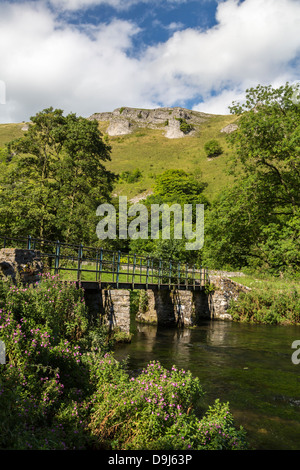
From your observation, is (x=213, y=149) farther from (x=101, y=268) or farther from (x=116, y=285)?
(x=101, y=268)

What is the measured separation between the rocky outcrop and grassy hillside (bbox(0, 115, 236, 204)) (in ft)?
13.3

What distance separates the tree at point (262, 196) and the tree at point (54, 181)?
9757 mm

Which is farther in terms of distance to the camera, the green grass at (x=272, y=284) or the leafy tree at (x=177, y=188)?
the leafy tree at (x=177, y=188)

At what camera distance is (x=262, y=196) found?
74.4 ft

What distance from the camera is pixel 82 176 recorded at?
86.8 ft

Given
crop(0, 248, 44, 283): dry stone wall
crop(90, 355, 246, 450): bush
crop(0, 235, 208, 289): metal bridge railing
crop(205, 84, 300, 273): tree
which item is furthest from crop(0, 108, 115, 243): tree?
crop(90, 355, 246, 450): bush

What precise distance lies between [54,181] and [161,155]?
89559 millimetres

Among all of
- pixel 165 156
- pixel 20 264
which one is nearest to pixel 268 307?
pixel 20 264

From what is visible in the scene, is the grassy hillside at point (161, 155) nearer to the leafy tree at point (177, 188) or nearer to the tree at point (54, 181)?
the leafy tree at point (177, 188)

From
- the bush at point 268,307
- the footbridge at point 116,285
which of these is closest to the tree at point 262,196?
the bush at point 268,307

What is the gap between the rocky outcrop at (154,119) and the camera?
14425 cm

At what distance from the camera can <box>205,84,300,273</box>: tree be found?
20484mm
